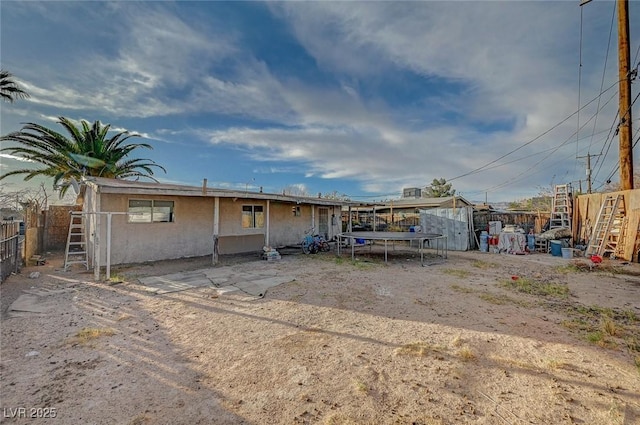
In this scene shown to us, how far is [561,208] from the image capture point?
45.4ft

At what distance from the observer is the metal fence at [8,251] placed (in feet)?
20.1

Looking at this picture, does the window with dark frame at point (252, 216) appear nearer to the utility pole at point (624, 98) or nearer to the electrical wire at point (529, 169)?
the utility pole at point (624, 98)

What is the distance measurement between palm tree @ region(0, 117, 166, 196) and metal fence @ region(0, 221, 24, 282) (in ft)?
17.4

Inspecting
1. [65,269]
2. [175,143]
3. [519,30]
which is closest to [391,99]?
[519,30]

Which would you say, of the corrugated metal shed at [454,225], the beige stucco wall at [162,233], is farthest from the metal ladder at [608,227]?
the beige stucco wall at [162,233]

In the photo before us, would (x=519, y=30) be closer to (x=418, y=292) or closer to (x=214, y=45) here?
(x=418, y=292)

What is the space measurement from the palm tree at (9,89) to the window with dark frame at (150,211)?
26.8 feet

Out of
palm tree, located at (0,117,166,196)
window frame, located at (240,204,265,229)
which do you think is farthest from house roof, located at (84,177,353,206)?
palm tree, located at (0,117,166,196)

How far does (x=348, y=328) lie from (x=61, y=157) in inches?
652

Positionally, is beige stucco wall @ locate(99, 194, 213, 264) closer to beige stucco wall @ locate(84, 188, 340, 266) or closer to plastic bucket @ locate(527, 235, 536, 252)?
beige stucco wall @ locate(84, 188, 340, 266)

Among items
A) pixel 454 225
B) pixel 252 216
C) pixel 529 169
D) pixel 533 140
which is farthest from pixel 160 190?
pixel 529 169

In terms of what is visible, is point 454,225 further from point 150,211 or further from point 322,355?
point 150,211

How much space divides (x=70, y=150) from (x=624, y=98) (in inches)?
954

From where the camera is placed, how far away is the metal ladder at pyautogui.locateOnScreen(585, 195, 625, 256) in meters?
9.88
